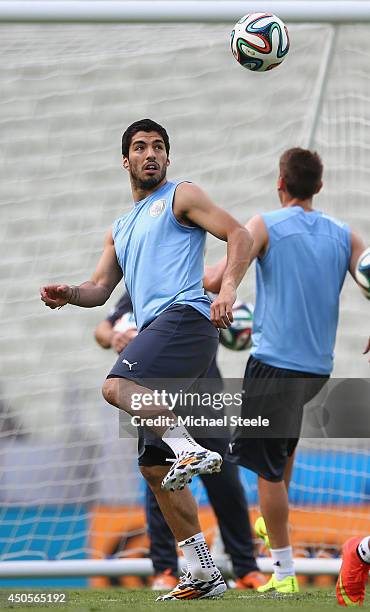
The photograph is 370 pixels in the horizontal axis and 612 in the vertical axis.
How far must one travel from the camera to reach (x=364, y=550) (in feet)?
16.2

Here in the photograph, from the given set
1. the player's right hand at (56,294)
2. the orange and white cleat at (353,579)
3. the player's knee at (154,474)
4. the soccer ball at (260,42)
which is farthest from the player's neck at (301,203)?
the orange and white cleat at (353,579)

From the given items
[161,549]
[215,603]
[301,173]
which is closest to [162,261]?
[301,173]

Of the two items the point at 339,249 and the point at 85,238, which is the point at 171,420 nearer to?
the point at 339,249

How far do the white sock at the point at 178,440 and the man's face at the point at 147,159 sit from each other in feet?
3.89

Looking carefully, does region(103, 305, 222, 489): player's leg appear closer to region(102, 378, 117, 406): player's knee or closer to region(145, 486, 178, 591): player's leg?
region(102, 378, 117, 406): player's knee

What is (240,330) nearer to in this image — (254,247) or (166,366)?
(254,247)

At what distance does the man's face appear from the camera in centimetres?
537

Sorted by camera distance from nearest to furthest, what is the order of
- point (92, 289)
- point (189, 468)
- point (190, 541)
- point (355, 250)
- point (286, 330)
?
point (189, 468) → point (190, 541) → point (92, 289) → point (286, 330) → point (355, 250)

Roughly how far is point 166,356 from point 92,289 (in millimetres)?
724

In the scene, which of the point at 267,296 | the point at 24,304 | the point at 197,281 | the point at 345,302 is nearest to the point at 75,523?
the point at 24,304

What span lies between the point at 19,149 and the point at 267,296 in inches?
120

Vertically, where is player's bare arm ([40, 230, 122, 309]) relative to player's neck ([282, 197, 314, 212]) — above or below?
below

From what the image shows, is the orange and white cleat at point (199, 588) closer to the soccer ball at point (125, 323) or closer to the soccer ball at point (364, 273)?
the soccer ball at point (364, 273)

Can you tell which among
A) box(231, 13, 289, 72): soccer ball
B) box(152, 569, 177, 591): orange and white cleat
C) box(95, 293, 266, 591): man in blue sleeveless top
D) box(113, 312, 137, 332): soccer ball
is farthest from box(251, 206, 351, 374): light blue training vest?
box(152, 569, 177, 591): orange and white cleat
